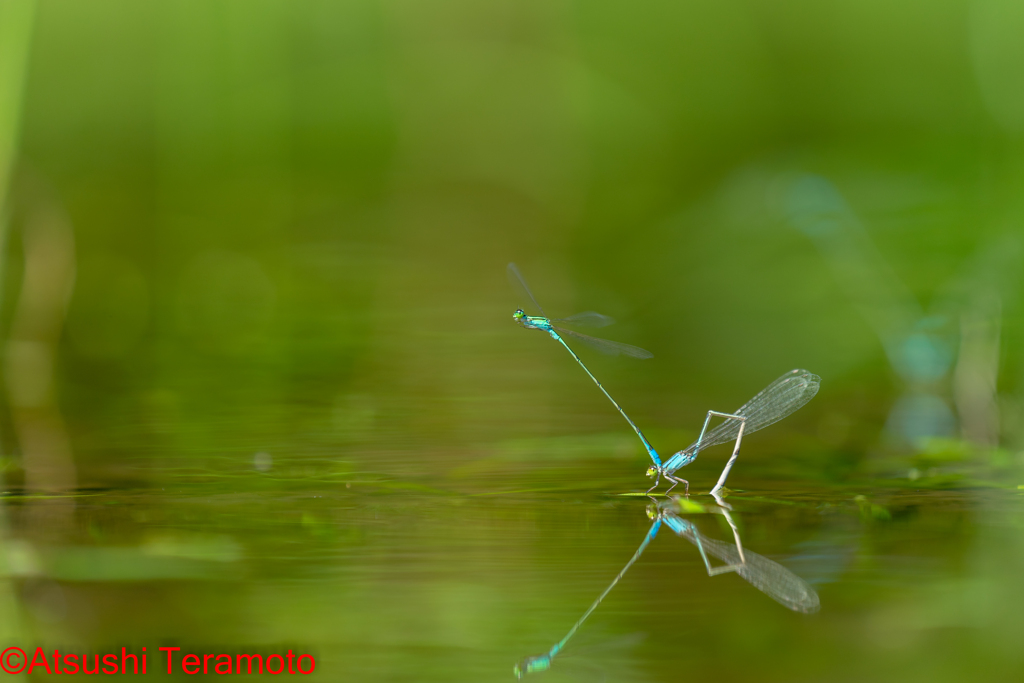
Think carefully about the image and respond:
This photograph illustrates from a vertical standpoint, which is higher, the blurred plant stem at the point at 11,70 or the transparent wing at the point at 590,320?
the blurred plant stem at the point at 11,70

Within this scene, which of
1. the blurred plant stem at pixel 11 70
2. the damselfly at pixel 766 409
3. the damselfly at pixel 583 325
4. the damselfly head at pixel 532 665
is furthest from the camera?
the blurred plant stem at pixel 11 70

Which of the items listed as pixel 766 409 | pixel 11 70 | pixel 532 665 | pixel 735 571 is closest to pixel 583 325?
pixel 766 409

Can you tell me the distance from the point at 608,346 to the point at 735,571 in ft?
5.43

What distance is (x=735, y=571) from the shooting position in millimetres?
1554

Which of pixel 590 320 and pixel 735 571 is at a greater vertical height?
pixel 735 571

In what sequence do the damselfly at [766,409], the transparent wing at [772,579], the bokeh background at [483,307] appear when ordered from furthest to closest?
the damselfly at [766,409], the bokeh background at [483,307], the transparent wing at [772,579]

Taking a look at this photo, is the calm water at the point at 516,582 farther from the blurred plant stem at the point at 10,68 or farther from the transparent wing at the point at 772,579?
the blurred plant stem at the point at 10,68

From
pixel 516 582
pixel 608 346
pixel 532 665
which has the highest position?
pixel 532 665

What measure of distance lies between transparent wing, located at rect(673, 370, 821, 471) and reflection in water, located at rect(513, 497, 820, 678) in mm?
681

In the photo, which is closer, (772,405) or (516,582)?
(516,582)

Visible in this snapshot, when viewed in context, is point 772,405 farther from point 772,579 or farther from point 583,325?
point 772,579

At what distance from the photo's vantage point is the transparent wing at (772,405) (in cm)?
262

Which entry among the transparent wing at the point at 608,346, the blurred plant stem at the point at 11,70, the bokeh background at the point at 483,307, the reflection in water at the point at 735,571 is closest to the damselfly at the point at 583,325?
the transparent wing at the point at 608,346

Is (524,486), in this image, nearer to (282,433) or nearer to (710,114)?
(282,433)
